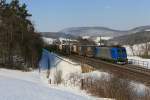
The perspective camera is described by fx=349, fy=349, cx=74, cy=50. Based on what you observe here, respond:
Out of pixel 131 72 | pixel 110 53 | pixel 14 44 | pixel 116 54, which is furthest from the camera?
pixel 14 44

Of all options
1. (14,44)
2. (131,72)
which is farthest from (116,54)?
(14,44)

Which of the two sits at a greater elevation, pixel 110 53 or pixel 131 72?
pixel 110 53

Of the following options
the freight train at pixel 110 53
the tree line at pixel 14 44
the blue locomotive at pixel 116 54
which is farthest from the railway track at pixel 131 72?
the tree line at pixel 14 44

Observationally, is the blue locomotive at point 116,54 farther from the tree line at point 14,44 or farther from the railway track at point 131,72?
the tree line at point 14,44

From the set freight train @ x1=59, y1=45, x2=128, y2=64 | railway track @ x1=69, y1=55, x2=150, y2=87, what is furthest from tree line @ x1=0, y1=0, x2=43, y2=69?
railway track @ x1=69, y1=55, x2=150, y2=87

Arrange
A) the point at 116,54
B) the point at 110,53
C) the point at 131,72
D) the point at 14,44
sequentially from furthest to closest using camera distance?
the point at 14,44 < the point at 110,53 < the point at 116,54 < the point at 131,72

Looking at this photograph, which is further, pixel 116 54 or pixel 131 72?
pixel 116 54

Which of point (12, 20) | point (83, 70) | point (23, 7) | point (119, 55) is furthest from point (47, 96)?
point (23, 7)

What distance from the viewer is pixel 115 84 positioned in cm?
2727

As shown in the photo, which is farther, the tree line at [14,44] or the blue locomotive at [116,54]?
the tree line at [14,44]

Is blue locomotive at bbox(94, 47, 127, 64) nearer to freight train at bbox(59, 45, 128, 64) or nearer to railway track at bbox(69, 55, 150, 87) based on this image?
freight train at bbox(59, 45, 128, 64)

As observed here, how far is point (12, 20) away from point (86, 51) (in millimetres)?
22723

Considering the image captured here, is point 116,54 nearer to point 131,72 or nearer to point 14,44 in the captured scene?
point 131,72

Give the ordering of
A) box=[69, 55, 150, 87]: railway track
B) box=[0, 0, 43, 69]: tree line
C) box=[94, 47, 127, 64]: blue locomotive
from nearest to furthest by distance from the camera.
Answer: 1. box=[69, 55, 150, 87]: railway track
2. box=[94, 47, 127, 64]: blue locomotive
3. box=[0, 0, 43, 69]: tree line
